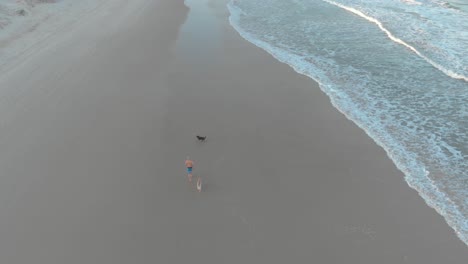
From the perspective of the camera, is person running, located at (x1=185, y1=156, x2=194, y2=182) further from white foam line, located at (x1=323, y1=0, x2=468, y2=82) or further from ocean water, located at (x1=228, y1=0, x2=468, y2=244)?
white foam line, located at (x1=323, y1=0, x2=468, y2=82)

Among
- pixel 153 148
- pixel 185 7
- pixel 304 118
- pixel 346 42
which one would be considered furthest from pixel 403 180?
pixel 185 7

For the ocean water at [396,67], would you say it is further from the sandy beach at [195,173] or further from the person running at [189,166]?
the person running at [189,166]

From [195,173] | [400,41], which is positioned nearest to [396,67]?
[400,41]

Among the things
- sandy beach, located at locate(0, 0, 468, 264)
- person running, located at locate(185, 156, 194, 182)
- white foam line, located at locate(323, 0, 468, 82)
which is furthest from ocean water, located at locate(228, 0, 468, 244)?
person running, located at locate(185, 156, 194, 182)

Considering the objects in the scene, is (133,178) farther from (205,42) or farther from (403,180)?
(205,42)

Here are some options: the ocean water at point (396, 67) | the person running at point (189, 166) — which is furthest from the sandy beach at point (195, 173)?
the ocean water at point (396, 67)

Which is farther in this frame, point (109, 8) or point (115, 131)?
point (109, 8)

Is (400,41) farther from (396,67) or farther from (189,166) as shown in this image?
(189,166)
